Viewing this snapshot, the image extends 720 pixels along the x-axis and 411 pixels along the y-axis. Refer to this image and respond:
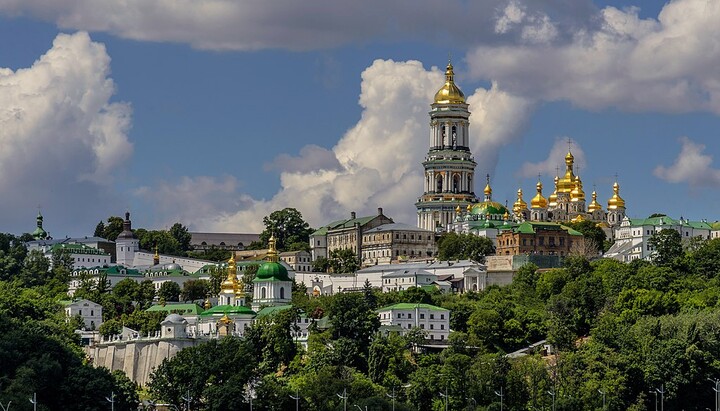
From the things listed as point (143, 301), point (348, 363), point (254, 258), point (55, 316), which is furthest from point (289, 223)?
point (348, 363)

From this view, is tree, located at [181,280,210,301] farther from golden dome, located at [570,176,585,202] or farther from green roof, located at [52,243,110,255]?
golden dome, located at [570,176,585,202]

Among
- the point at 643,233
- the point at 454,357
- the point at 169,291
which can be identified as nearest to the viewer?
the point at 454,357

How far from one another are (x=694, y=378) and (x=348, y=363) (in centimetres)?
1802

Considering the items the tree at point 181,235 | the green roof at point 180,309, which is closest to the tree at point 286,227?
the tree at point 181,235

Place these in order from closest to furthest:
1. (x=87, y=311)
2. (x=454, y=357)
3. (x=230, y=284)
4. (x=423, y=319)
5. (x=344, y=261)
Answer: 1. (x=454, y=357)
2. (x=423, y=319)
3. (x=87, y=311)
4. (x=230, y=284)
5. (x=344, y=261)

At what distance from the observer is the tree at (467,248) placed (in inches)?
5640

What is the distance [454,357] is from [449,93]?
231 feet

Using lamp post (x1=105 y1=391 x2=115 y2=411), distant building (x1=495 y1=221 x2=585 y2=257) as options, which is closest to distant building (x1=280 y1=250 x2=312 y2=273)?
distant building (x1=495 y1=221 x2=585 y2=257)

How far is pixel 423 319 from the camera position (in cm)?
11369

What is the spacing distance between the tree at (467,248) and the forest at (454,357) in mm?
21605

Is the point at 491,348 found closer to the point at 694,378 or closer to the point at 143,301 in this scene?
the point at 694,378

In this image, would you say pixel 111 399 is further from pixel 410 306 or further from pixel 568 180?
pixel 568 180

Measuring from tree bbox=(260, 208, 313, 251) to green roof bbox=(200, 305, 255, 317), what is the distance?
42.8 meters

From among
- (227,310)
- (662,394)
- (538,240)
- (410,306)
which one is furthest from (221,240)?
(662,394)
